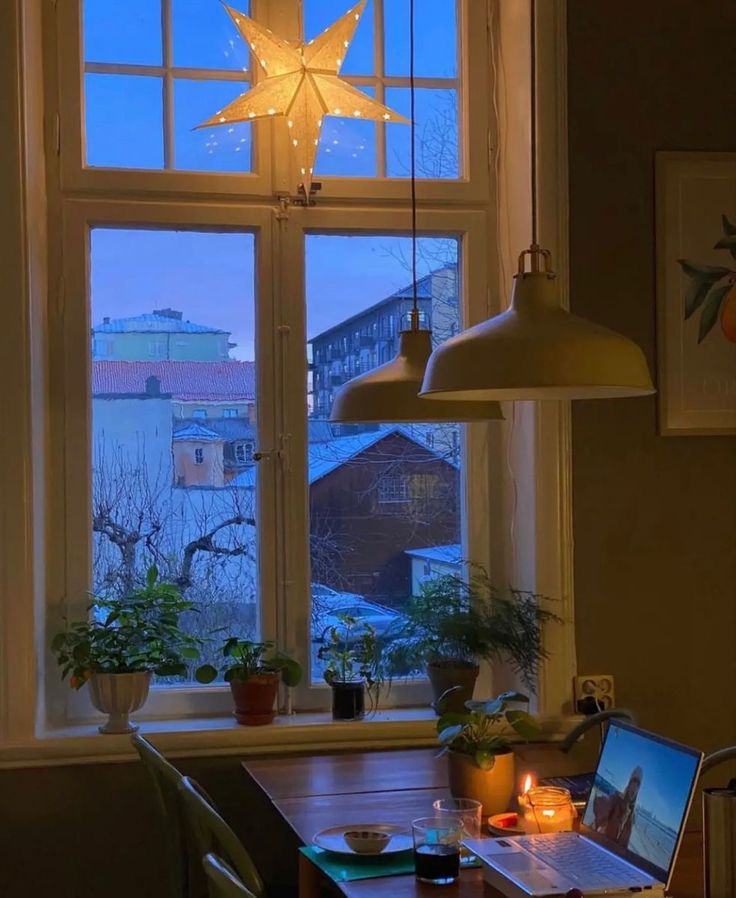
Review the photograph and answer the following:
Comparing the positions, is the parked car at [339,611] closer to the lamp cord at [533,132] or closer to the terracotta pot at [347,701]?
the terracotta pot at [347,701]

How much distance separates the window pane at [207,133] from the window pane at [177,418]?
0.68 ft

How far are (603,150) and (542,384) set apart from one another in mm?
1721

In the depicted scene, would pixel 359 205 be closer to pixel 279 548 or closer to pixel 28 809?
pixel 279 548

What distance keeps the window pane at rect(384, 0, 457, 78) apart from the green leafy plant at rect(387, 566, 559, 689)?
1.50 metres

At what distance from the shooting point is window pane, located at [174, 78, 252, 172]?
329cm

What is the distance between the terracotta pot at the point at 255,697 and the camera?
312cm

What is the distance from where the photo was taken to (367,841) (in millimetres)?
2115

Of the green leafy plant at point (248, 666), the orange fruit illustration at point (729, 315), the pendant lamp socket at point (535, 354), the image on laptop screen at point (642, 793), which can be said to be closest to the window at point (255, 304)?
the green leafy plant at point (248, 666)

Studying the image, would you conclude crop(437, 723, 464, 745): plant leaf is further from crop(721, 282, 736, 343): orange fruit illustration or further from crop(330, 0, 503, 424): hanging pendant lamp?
crop(721, 282, 736, 343): orange fruit illustration

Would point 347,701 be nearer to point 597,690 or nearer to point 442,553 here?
point 442,553

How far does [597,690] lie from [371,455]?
91cm

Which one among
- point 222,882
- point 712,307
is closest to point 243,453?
point 712,307

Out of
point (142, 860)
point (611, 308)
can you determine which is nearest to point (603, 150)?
point (611, 308)

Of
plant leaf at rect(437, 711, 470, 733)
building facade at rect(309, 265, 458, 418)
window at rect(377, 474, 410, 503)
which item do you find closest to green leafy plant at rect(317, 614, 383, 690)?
window at rect(377, 474, 410, 503)
